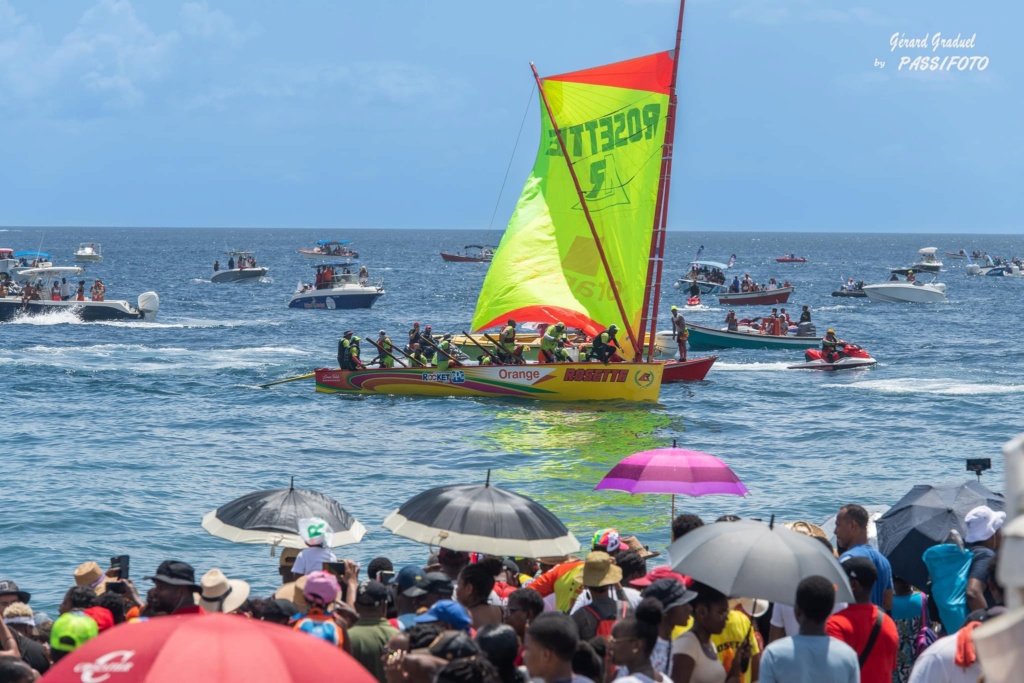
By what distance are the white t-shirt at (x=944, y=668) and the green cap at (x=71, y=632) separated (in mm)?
4721

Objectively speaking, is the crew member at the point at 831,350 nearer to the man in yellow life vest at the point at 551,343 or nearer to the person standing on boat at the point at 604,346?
the person standing on boat at the point at 604,346

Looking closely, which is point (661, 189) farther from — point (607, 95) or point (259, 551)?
point (259, 551)

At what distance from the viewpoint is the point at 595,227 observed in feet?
109

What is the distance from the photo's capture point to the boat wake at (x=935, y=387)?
39.6 metres

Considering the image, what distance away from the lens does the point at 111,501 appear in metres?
22.7

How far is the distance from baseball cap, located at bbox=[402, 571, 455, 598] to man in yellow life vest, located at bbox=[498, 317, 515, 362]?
25.9 m

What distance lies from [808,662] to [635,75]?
90.4ft

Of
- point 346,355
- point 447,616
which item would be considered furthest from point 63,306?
point 447,616

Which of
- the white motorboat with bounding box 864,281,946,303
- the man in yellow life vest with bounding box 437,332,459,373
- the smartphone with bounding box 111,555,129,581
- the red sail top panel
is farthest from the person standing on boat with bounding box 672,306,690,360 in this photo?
the white motorboat with bounding box 864,281,946,303

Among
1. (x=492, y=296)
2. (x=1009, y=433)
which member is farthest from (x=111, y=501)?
(x=1009, y=433)

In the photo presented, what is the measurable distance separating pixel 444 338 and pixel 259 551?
65.7ft

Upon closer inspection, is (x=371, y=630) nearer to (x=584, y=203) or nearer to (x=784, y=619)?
(x=784, y=619)

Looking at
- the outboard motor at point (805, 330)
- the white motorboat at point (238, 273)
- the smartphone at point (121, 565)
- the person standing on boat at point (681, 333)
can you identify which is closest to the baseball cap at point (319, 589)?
the smartphone at point (121, 565)

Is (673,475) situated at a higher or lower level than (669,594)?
lower
